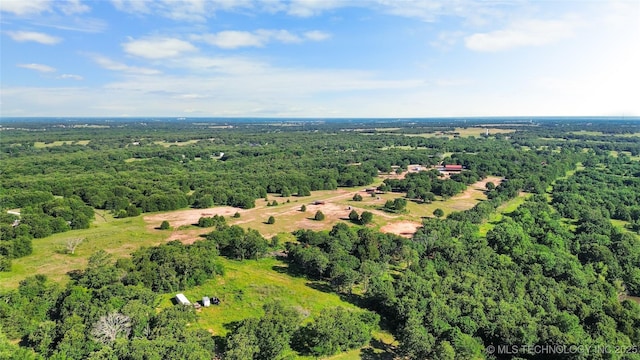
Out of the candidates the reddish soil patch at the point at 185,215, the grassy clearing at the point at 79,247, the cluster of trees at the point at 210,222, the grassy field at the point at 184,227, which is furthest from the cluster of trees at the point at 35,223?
the cluster of trees at the point at 210,222

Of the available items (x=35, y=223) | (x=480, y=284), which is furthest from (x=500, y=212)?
(x=35, y=223)

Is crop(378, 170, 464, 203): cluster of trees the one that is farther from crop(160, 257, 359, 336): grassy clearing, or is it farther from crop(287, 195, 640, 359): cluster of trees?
crop(160, 257, 359, 336): grassy clearing

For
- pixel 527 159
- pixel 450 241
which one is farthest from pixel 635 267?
pixel 527 159

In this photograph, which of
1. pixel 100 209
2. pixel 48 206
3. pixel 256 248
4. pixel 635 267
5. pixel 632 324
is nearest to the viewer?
pixel 632 324

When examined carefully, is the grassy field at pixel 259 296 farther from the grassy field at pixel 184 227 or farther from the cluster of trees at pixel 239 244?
the grassy field at pixel 184 227

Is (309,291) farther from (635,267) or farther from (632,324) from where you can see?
(635,267)

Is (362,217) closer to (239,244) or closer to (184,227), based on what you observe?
(239,244)
